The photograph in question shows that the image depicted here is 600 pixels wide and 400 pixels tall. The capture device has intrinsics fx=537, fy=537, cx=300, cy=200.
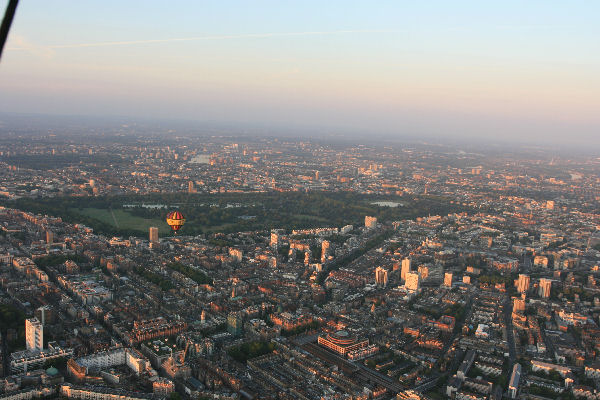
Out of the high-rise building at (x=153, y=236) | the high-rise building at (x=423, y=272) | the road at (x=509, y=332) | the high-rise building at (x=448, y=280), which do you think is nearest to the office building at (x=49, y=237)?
the high-rise building at (x=153, y=236)

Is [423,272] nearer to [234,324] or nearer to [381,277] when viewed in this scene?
[381,277]

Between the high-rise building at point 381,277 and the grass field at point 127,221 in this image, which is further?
the grass field at point 127,221

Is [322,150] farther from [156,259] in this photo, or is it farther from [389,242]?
[156,259]

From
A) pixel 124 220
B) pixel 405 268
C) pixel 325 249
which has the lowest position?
pixel 124 220

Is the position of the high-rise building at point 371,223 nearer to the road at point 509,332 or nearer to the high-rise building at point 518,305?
the road at point 509,332

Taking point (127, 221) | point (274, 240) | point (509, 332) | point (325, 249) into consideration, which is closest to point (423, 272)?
point (325, 249)

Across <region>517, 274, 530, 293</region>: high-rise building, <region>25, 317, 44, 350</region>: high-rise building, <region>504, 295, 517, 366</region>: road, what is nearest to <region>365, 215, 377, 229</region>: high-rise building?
<region>517, 274, 530, 293</region>: high-rise building
